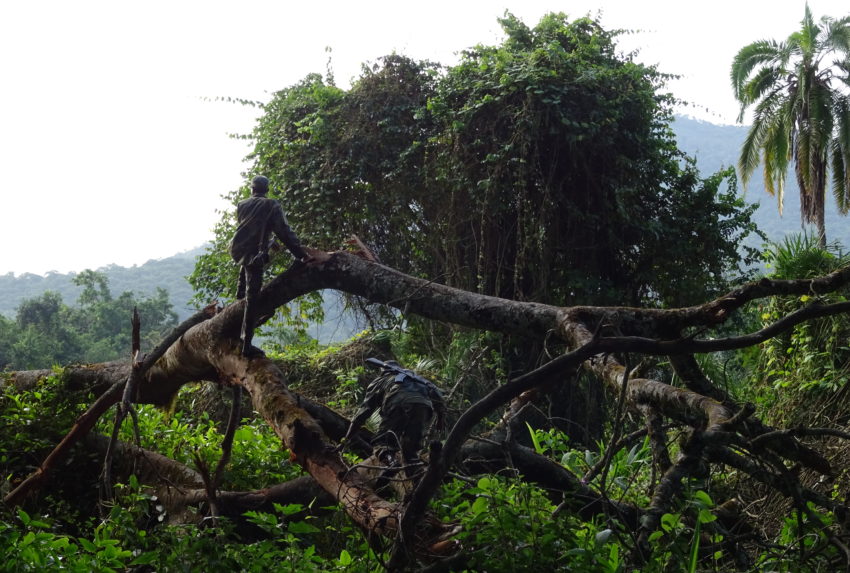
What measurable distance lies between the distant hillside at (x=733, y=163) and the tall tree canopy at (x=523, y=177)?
200ft

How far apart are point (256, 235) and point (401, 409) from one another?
1.74m

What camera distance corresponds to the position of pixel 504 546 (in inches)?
112

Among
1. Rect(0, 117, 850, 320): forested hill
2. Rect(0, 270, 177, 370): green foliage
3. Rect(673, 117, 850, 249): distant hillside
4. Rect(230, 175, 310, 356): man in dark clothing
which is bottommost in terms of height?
Rect(0, 270, 177, 370): green foliage

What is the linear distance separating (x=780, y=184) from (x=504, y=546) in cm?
1965

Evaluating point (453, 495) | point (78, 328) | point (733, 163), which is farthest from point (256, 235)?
point (733, 163)

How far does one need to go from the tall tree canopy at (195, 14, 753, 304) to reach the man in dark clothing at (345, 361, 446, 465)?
18.0 ft

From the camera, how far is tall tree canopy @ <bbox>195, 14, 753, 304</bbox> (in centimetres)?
967

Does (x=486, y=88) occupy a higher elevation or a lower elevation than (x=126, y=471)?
higher

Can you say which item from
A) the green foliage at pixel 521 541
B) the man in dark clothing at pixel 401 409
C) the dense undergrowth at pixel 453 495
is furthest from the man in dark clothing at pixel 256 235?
the green foliage at pixel 521 541

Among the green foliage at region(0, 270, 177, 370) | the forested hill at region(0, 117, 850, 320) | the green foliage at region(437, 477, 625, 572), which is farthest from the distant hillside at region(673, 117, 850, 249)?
the green foliage at region(437, 477, 625, 572)

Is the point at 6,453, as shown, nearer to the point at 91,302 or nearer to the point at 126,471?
the point at 126,471

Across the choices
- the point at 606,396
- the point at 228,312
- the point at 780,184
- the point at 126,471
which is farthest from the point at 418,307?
the point at 780,184

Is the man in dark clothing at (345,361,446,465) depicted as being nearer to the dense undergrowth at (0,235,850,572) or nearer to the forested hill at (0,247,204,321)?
the dense undergrowth at (0,235,850,572)

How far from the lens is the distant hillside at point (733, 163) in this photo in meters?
68.1
